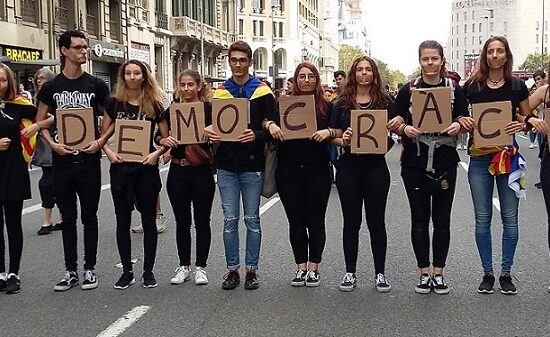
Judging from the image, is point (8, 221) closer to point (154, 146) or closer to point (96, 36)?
point (154, 146)

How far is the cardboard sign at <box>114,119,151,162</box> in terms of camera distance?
20.6 feet

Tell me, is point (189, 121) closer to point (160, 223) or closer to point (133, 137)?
point (133, 137)

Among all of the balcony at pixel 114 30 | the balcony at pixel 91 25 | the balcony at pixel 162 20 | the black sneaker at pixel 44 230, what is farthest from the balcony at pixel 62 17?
the black sneaker at pixel 44 230

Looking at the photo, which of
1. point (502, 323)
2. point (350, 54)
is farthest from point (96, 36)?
point (350, 54)

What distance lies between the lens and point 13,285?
6.32 m

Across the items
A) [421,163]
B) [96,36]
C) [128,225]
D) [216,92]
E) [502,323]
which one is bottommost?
[502,323]

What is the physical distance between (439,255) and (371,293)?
27.2 inches

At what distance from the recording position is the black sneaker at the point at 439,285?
6055mm

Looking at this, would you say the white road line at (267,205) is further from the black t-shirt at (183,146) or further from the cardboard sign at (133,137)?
the cardboard sign at (133,137)

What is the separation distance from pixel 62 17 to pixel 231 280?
1041 inches

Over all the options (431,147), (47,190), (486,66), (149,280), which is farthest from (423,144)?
(47,190)

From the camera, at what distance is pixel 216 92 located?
20.7 feet

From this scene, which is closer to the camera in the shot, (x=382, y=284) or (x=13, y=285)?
(x=382, y=284)

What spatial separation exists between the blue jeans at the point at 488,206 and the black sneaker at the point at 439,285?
0.39m
